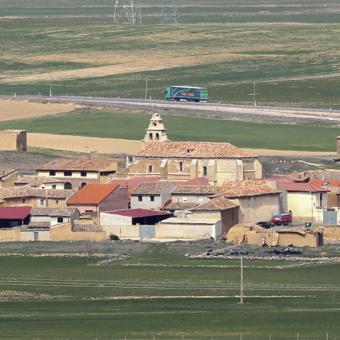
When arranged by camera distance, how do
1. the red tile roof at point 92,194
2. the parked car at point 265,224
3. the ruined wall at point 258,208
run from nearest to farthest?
the parked car at point 265,224
the ruined wall at point 258,208
the red tile roof at point 92,194

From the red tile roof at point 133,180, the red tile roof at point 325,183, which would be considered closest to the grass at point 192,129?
the red tile roof at point 325,183

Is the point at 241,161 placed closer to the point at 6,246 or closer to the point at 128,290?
the point at 6,246

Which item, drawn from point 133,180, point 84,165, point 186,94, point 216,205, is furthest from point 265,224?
point 186,94

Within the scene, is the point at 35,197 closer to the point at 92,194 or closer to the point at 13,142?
the point at 92,194

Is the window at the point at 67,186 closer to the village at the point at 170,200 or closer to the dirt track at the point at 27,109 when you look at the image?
the village at the point at 170,200

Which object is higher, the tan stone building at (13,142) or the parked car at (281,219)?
the tan stone building at (13,142)

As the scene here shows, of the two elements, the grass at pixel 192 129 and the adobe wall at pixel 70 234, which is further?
the grass at pixel 192 129

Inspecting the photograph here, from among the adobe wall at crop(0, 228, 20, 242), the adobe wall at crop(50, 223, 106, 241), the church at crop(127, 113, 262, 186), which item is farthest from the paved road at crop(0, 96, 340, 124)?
the adobe wall at crop(0, 228, 20, 242)
